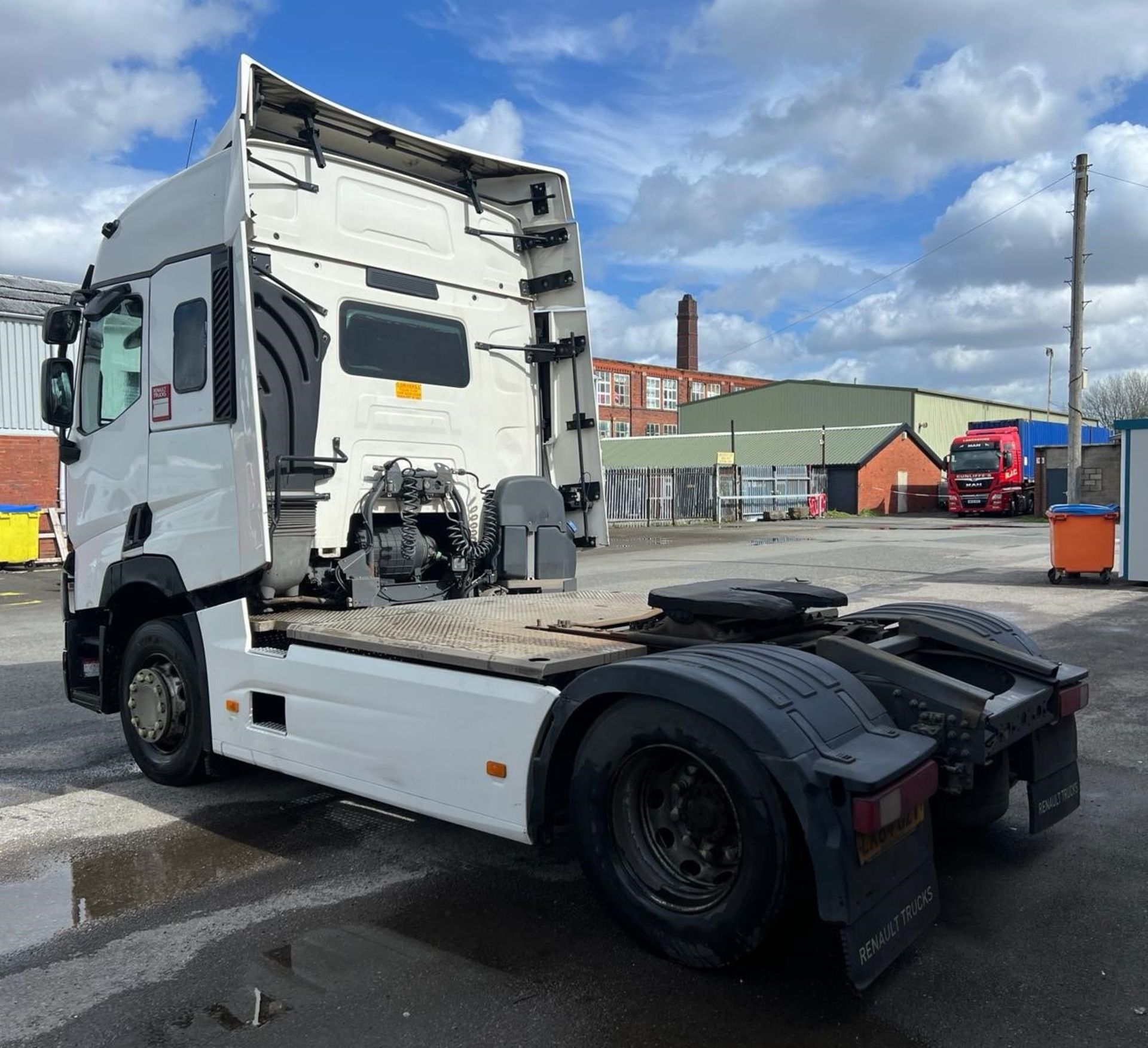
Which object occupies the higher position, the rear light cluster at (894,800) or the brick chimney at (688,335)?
the brick chimney at (688,335)

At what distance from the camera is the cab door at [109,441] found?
576 centimetres

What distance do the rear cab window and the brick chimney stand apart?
69.3 metres

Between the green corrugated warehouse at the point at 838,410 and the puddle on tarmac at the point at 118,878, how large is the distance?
5577cm

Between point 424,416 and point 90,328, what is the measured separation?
207 cm

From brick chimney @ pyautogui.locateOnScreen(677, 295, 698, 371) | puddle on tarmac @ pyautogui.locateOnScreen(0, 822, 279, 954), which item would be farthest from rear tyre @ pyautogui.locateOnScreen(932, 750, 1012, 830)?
brick chimney @ pyautogui.locateOnScreen(677, 295, 698, 371)

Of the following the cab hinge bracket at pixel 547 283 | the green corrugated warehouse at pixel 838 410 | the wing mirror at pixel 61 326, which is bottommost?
the wing mirror at pixel 61 326

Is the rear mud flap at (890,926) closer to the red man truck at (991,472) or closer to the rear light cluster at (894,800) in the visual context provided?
the rear light cluster at (894,800)

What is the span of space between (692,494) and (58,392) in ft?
114

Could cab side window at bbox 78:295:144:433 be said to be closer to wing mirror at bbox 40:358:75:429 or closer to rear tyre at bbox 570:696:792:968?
wing mirror at bbox 40:358:75:429

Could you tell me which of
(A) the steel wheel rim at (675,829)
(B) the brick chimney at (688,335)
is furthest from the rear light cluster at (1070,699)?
(B) the brick chimney at (688,335)

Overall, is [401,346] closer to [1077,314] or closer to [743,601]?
[743,601]

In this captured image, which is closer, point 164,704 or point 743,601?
point 743,601

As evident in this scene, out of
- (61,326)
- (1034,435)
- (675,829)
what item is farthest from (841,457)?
(675,829)

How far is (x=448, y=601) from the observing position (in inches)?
233
